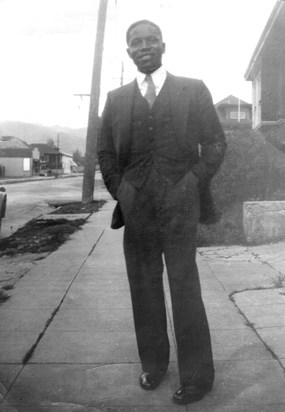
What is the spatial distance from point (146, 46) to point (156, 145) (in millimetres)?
523

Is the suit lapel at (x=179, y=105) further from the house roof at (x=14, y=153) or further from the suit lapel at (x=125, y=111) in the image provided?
the house roof at (x=14, y=153)

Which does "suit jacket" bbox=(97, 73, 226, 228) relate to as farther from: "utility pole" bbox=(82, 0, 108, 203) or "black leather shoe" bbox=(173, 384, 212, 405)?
"utility pole" bbox=(82, 0, 108, 203)

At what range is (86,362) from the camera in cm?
320

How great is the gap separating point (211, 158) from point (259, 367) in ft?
3.99

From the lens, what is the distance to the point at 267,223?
7.38 meters

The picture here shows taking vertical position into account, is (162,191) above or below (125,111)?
below

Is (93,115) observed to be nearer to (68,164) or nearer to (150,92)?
(150,92)

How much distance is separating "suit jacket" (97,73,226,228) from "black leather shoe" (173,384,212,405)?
2.91ft

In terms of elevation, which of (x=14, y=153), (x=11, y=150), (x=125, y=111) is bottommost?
(x=125, y=111)

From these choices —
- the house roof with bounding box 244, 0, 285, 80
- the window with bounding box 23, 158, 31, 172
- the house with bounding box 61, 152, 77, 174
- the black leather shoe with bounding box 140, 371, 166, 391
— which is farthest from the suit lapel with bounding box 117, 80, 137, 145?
the house with bounding box 61, 152, 77, 174

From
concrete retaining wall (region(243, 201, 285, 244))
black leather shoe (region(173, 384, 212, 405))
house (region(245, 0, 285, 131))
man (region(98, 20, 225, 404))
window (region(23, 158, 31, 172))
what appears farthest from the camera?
window (region(23, 158, 31, 172))

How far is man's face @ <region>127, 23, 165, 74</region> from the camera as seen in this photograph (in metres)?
2.82

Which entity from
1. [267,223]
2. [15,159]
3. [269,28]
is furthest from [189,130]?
[15,159]

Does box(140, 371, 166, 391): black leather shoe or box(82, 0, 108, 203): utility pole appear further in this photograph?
box(82, 0, 108, 203): utility pole
